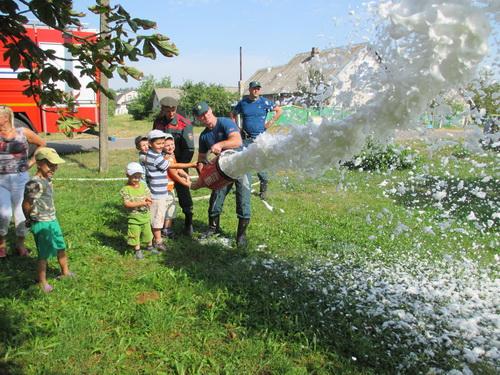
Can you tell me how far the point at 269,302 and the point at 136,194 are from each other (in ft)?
6.92

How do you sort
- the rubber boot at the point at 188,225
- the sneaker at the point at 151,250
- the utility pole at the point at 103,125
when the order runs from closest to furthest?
1. the sneaker at the point at 151,250
2. the rubber boot at the point at 188,225
3. the utility pole at the point at 103,125

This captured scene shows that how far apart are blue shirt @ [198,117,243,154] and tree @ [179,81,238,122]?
116 ft

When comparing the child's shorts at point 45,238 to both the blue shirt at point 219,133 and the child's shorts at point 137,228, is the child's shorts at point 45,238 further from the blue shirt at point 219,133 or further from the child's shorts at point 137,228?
the blue shirt at point 219,133

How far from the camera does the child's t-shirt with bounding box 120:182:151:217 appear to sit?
4.58m

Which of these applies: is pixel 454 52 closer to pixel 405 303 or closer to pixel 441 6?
pixel 441 6

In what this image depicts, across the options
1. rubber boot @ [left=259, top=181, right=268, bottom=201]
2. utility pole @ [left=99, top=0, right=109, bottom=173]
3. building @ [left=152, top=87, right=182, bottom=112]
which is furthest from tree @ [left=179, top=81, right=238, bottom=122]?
rubber boot @ [left=259, top=181, right=268, bottom=201]

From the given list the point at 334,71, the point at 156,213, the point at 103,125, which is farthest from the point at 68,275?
the point at 103,125

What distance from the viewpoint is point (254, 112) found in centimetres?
697

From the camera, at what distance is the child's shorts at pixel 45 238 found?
3.74 meters

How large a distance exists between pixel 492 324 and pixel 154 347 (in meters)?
2.76

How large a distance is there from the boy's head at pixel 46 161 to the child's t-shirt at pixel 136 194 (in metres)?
0.90

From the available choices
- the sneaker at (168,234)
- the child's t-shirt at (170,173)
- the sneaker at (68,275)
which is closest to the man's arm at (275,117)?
the child's t-shirt at (170,173)

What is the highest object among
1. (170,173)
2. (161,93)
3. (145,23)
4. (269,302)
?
(161,93)

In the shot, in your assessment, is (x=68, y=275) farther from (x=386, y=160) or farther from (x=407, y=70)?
(x=386, y=160)
